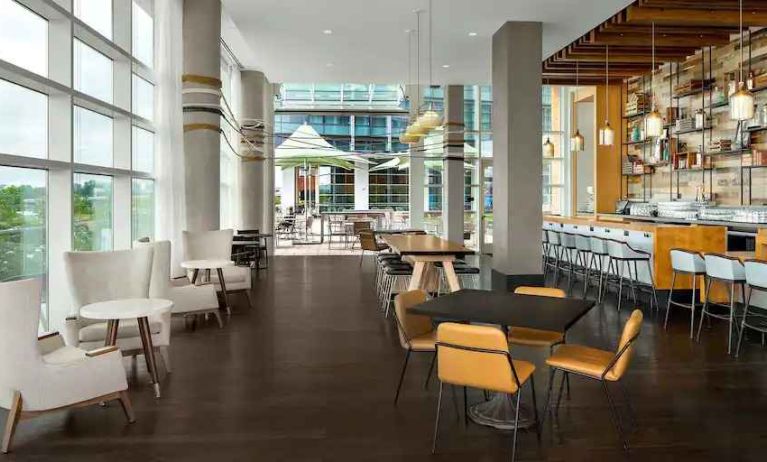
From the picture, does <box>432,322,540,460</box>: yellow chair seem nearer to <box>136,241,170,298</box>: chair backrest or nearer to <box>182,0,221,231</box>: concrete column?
<box>136,241,170,298</box>: chair backrest

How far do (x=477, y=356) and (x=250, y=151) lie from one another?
10104mm

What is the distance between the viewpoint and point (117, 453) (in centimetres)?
314

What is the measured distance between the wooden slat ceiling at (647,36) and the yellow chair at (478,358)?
245 inches

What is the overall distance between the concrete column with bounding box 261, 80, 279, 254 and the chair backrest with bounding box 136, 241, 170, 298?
7.53 meters

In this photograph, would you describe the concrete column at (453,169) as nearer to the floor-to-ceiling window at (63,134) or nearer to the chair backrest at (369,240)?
the chair backrest at (369,240)

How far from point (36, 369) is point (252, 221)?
9.20 m

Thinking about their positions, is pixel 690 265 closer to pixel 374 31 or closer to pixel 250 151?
pixel 374 31

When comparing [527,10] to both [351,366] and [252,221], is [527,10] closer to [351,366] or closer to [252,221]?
[351,366]

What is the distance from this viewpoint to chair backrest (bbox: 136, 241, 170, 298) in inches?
205

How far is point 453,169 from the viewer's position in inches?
541

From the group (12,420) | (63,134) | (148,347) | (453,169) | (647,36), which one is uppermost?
(647,36)

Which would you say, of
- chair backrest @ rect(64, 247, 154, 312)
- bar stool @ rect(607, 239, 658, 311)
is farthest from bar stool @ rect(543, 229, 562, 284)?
chair backrest @ rect(64, 247, 154, 312)

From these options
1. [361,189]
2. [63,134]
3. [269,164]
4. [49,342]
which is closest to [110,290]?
[49,342]

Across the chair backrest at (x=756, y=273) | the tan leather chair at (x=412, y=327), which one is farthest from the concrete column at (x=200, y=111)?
the chair backrest at (x=756, y=273)
